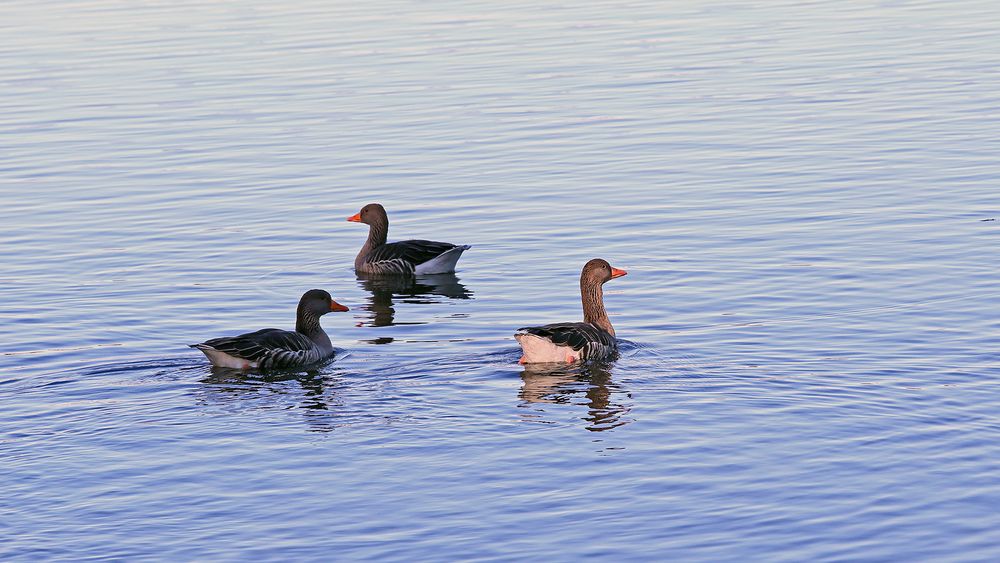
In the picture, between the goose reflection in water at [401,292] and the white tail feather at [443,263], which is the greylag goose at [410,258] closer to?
the white tail feather at [443,263]

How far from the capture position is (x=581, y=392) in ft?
53.3

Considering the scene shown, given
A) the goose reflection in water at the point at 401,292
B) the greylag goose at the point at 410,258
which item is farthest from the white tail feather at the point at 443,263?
the goose reflection in water at the point at 401,292

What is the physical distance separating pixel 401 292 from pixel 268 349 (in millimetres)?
6128

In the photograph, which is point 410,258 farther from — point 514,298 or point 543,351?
point 543,351

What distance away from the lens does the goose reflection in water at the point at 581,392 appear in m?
15.1

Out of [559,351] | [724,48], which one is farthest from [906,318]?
[724,48]

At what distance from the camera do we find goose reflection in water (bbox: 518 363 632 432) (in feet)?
49.5

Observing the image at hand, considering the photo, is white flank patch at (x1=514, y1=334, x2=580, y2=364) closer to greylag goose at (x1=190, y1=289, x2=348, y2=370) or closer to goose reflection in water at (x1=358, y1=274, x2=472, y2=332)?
greylag goose at (x1=190, y1=289, x2=348, y2=370)

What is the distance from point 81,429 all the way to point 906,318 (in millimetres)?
9686

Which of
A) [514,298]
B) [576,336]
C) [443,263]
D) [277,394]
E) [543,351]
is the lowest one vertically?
[277,394]

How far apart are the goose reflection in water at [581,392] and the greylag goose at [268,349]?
2.58m

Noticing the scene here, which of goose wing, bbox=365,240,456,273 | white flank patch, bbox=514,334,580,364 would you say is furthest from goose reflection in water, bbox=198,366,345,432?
goose wing, bbox=365,240,456,273

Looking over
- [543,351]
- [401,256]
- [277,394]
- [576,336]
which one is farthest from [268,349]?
[401,256]

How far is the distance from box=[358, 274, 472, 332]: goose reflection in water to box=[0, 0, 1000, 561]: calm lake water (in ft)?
0.31
